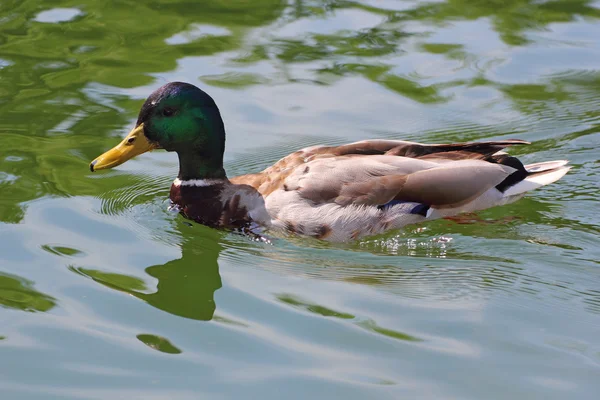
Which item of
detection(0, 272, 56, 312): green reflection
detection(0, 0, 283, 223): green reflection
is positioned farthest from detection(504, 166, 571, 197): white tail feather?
detection(0, 272, 56, 312): green reflection

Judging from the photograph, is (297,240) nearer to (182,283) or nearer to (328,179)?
(328,179)

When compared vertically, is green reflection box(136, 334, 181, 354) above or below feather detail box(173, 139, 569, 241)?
below

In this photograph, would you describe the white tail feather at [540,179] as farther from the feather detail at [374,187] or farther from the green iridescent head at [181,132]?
the green iridescent head at [181,132]

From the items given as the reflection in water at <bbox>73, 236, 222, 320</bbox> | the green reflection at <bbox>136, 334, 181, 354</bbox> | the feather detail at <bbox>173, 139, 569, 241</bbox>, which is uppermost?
the feather detail at <bbox>173, 139, 569, 241</bbox>

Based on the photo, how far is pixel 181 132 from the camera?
7.22 metres

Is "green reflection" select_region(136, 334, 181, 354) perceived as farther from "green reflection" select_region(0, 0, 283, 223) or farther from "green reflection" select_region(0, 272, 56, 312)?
"green reflection" select_region(0, 0, 283, 223)

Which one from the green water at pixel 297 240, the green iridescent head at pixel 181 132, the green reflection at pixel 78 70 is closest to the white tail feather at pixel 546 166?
the green water at pixel 297 240

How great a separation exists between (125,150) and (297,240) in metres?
1.36

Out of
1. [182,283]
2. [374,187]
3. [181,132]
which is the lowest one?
[182,283]

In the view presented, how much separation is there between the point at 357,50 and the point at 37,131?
3.25 meters

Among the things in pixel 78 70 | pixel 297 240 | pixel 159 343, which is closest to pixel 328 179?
pixel 297 240

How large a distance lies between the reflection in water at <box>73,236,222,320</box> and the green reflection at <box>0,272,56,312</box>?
339 mm

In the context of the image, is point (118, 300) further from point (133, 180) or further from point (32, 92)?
point (32, 92)

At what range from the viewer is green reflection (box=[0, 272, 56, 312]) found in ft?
19.0
